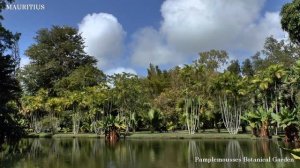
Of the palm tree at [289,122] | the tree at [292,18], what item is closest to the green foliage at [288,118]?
the palm tree at [289,122]

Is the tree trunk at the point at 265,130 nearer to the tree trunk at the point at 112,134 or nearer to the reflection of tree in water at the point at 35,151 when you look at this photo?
the tree trunk at the point at 112,134

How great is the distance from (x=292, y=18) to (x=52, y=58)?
48104 mm

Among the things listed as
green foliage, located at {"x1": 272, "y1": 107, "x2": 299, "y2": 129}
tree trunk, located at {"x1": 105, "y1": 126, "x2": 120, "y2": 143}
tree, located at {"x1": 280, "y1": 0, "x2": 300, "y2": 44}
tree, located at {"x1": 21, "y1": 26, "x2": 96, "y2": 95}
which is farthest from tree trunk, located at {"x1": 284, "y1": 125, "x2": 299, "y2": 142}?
tree, located at {"x1": 21, "y1": 26, "x2": 96, "y2": 95}

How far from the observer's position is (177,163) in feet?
62.2

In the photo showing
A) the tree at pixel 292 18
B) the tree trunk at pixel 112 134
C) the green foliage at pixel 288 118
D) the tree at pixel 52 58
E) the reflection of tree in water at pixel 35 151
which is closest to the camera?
the tree at pixel 292 18

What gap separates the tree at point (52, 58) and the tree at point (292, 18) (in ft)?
147

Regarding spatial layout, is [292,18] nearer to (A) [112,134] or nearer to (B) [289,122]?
(B) [289,122]

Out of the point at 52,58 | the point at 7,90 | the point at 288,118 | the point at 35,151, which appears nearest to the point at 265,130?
the point at 288,118

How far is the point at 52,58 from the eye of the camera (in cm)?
6266

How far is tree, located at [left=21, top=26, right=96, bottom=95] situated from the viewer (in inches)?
2397

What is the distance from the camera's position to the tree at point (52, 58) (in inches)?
2397

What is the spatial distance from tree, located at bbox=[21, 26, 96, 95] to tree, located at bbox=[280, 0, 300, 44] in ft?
147

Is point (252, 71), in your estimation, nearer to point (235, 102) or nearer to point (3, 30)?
point (235, 102)

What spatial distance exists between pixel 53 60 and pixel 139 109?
19926mm
